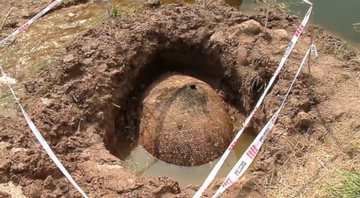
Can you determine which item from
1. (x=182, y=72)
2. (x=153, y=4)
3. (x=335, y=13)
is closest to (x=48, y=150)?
(x=182, y=72)

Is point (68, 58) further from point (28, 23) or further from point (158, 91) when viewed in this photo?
point (158, 91)

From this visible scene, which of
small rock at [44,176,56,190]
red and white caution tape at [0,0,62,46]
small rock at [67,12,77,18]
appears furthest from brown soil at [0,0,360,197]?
small rock at [67,12,77,18]

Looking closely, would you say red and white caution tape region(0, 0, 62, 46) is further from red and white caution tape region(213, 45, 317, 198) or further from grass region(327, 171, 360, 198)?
grass region(327, 171, 360, 198)

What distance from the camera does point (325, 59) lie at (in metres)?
6.36

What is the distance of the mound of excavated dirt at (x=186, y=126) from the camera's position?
5691 mm

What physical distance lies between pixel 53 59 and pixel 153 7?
167cm

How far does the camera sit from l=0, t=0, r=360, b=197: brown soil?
4918 millimetres

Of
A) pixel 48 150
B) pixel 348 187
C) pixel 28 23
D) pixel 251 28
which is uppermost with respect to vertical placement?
pixel 251 28

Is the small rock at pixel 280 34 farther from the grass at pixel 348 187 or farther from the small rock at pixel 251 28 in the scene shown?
the grass at pixel 348 187

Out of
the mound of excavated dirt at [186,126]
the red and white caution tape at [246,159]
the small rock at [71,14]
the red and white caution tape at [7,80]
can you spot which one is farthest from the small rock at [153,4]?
the red and white caution tape at [246,159]

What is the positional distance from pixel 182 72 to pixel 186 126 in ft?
4.28

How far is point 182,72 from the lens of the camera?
268 inches

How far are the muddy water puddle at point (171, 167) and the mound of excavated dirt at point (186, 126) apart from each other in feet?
0.21

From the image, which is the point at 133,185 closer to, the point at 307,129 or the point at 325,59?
the point at 307,129
